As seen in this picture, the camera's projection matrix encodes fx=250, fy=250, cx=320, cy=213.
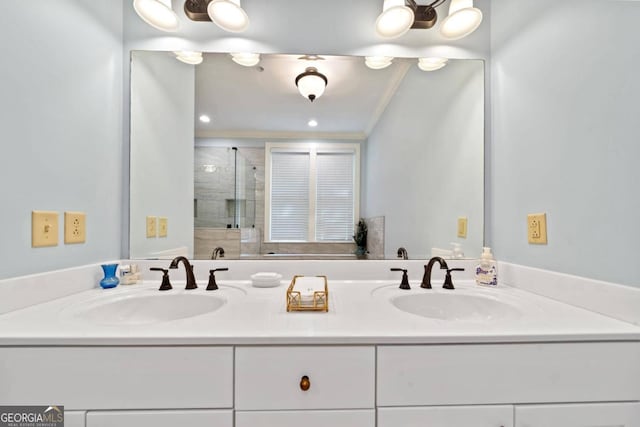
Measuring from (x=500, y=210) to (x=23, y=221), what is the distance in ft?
6.05

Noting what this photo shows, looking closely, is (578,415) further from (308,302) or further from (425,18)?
(425,18)

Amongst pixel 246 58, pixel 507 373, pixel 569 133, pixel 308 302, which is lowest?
pixel 507 373

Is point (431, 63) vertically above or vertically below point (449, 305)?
above

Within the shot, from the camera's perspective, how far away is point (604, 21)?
2.53 ft

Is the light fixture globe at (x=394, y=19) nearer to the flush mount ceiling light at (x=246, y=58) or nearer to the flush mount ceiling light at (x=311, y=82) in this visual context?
the flush mount ceiling light at (x=311, y=82)

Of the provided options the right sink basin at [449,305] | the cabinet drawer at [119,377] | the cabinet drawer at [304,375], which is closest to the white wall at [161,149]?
the cabinet drawer at [119,377]

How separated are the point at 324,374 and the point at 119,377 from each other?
0.50 meters

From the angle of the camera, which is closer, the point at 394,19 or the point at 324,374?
the point at 324,374

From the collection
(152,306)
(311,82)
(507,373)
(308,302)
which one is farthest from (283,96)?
(507,373)

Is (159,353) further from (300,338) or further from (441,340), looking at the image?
(441,340)

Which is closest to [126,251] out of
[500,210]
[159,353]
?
[159,353]

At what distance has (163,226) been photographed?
125 centimetres

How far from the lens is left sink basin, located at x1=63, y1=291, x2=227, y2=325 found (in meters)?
0.91

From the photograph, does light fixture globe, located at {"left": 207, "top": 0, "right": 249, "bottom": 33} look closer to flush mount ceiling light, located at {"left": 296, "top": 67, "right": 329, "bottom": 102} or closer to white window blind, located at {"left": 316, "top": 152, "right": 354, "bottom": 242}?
flush mount ceiling light, located at {"left": 296, "top": 67, "right": 329, "bottom": 102}
